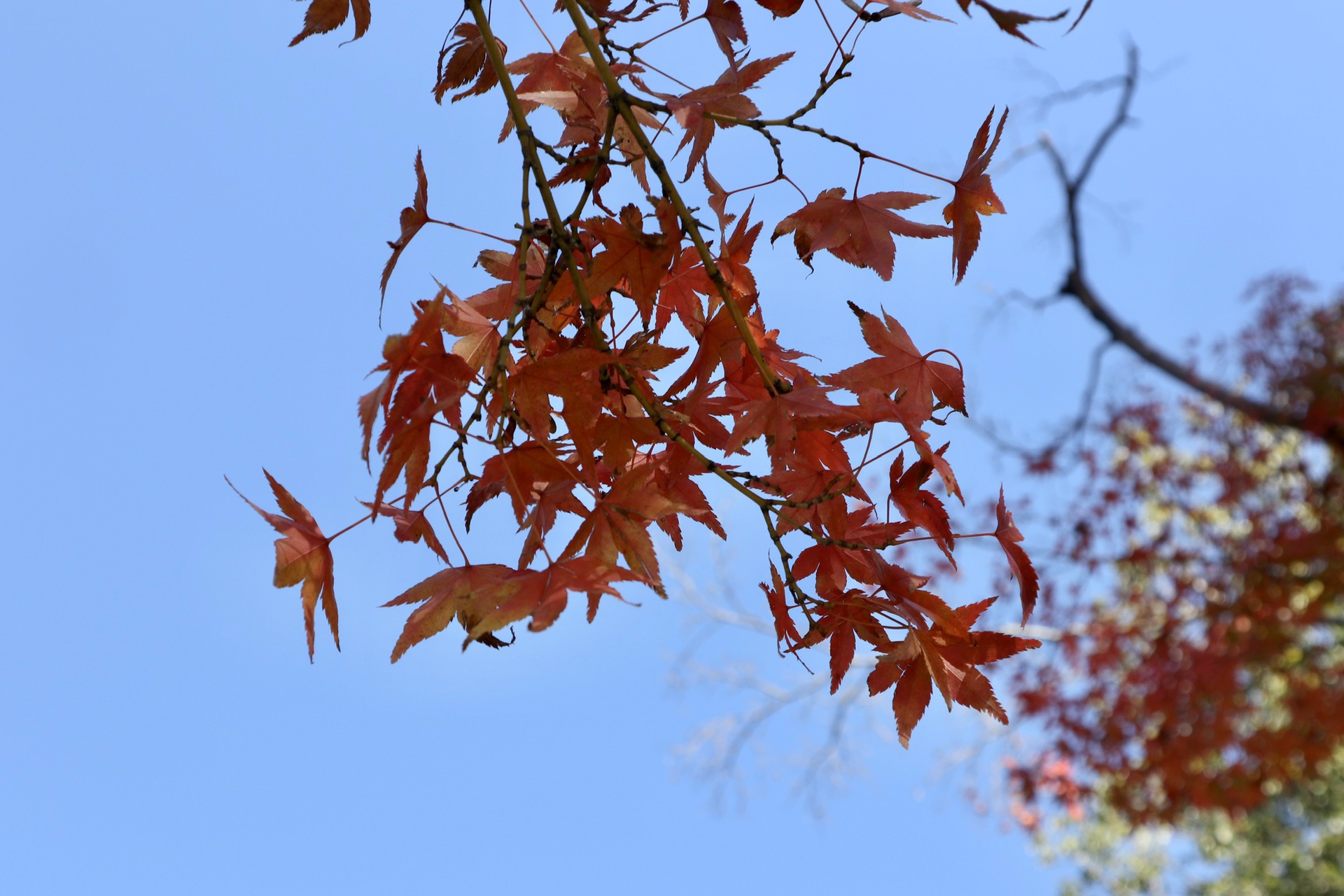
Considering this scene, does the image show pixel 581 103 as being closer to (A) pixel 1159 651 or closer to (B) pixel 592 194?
(B) pixel 592 194

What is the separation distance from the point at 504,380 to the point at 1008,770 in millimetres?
4780

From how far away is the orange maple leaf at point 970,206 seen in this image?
2.94ft

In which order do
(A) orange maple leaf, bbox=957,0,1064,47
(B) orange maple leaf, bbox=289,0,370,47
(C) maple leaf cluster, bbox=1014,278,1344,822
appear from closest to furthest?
1. (A) orange maple leaf, bbox=957,0,1064,47
2. (B) orange maple leaf, bbox=289,0,370,47
3. (C) maple leaf cluster, bbox=1014,278,1344,822

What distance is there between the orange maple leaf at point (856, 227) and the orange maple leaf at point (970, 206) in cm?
3

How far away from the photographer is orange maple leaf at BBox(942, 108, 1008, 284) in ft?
2.94

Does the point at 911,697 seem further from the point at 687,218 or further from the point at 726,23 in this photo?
the point at 726,23

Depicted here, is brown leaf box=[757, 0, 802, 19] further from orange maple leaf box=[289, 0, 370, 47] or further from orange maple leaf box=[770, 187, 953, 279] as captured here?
orange maple leaf box=[289, 0, 370, 47]

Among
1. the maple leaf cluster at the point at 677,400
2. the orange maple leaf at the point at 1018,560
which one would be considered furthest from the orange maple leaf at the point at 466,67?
the orange maple leaf at the point at 1018,560

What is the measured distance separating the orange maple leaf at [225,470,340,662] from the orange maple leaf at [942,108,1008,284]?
2.09 feet

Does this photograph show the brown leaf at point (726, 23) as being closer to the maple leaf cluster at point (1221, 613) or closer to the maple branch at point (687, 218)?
the maple branch at point (687, 218)

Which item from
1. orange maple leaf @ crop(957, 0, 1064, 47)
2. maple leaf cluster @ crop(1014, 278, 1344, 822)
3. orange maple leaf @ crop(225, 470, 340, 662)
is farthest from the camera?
maple leaf cluster @ crop(1014, 278, 1344, 822)

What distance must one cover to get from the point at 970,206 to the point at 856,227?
0.37 ft

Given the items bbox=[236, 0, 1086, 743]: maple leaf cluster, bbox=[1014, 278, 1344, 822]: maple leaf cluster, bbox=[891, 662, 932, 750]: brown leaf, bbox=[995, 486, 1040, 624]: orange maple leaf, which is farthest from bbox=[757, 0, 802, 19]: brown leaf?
bbox=[1014, 278, 1344, 822]: maple leaf cluster

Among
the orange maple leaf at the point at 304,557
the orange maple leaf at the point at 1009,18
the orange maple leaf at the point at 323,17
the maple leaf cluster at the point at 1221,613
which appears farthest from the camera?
the maple leaf cluster at the point at 1221,613
